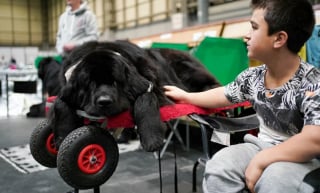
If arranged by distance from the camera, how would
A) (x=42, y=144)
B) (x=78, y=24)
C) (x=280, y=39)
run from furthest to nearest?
(x=78, y=24) < (x=42, y=144) < (x=280, y=39)

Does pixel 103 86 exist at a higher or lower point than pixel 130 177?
higher

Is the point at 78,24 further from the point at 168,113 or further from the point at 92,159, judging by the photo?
→ the point at 92,159

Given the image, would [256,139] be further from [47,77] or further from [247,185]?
[47,77]

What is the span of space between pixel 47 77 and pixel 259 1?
3.47 meters

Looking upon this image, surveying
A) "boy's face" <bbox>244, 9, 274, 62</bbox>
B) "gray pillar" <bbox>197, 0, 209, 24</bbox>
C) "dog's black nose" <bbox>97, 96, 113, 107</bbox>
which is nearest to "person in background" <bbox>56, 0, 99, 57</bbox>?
"dog's black nose" <bbox>97, 96, 113, 107</bbox>

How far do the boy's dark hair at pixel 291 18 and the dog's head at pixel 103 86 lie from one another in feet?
1.55

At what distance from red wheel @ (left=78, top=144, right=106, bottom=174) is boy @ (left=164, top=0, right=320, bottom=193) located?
0.34 m

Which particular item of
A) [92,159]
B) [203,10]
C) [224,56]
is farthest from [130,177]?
[203,10]

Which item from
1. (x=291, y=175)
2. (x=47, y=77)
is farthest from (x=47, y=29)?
(x=291, y=175)

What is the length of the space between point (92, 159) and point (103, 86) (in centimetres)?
23

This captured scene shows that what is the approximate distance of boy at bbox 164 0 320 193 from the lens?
83 centimetres

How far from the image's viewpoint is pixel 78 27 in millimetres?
2918

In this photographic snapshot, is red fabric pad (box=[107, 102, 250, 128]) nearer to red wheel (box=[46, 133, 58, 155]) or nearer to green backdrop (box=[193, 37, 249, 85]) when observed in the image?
red wheel (box=[46, 133, 58, 155])

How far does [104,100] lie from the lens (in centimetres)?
101
